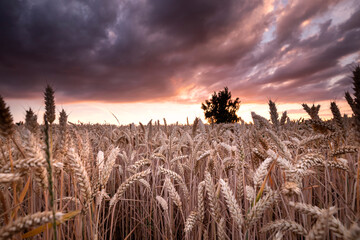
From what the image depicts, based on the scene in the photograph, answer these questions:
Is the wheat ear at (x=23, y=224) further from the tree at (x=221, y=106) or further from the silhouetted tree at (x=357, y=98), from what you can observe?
the tree at (x=221, y=106)

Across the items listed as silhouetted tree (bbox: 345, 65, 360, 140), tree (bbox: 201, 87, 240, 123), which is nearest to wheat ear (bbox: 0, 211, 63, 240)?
silhouetted tree (bbox: 345, 65, 360, 140)

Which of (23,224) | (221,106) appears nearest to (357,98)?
(23,224)

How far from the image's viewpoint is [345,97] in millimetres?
1982

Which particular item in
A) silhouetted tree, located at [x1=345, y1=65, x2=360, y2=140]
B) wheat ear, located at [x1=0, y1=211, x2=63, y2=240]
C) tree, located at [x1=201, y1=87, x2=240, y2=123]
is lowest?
wheat ear, located at [x1=0, y1=211, x2=63, y2=240]

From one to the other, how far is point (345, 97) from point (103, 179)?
2.60 metres

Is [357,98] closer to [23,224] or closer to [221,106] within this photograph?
[23,224]

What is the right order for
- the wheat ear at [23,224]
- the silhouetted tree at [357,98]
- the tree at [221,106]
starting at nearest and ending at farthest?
the wheat ear at [23,224]
the silhouetted tree at [357,98]
the tree at [221,106]

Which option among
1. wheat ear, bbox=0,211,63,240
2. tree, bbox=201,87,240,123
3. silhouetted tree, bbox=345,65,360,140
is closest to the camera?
wheat ear, bbox=0,211,63,240

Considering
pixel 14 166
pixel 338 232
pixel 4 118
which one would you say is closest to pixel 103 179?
pixel 14 166

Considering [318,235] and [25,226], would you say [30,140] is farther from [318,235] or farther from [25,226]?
[318,235]

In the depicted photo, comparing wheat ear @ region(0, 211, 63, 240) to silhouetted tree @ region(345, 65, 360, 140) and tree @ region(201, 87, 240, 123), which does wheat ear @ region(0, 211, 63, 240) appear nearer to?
silhouetted tree @ region(345, 65, 360, 140)

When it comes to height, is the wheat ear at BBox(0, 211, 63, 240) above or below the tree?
below

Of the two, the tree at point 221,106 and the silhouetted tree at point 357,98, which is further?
the tree at point 221,106

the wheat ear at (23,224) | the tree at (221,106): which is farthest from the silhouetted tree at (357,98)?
the tree at (221,106)
